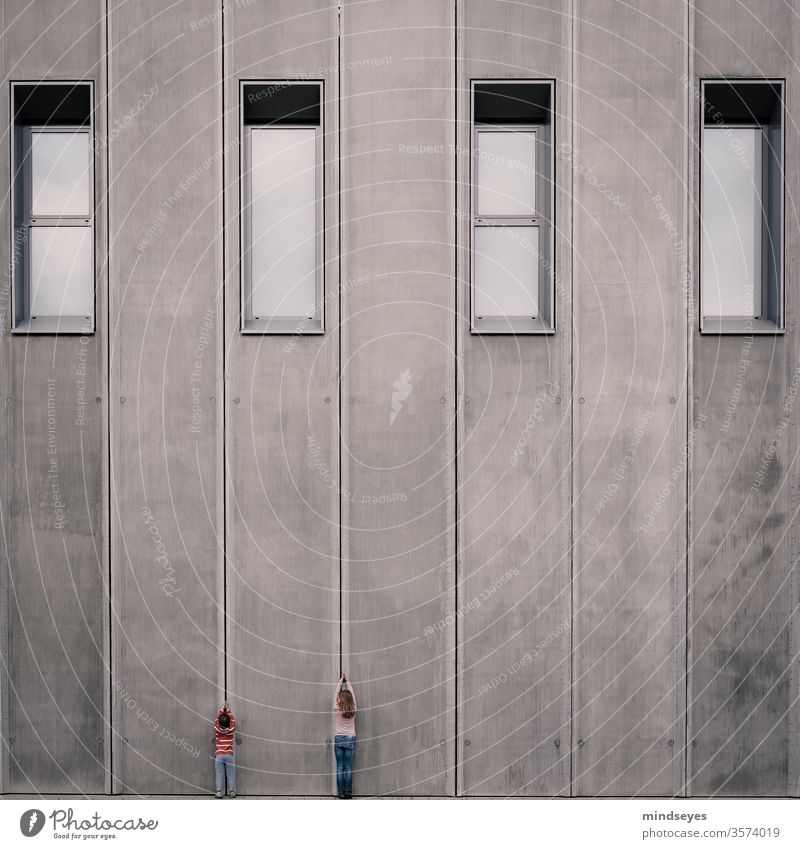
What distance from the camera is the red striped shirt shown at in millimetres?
10133

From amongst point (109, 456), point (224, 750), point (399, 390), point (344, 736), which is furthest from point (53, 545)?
point (399, 390)

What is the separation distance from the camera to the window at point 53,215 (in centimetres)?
1072

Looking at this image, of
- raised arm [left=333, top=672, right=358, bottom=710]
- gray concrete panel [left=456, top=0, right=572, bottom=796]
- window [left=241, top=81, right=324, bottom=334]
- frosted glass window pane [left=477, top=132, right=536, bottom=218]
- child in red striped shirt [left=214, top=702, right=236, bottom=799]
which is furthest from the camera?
frosted glass window pane [left=477, top=132, right=536, bottom=218]

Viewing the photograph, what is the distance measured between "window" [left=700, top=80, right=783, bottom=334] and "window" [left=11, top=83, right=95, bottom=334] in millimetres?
8576

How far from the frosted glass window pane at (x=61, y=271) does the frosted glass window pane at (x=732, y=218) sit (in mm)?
8612

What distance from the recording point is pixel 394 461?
34.2ft

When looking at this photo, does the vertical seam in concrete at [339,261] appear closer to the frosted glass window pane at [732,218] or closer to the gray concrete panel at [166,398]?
the gray concrete panel at [166,398]

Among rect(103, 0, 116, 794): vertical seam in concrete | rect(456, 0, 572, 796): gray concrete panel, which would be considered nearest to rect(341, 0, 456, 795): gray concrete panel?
rect(456, 0, 572, 796): gray concrete panel

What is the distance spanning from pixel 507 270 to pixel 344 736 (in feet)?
21.8

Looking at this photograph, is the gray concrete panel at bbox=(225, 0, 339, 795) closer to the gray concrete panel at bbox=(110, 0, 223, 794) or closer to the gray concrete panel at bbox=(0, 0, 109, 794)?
the gray concrete panel at bbox=(110, 0, 223, 794)

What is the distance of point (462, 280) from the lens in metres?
A: 10.4

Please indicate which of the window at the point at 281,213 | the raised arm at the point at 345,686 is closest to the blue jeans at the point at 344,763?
the raised arm at the point at 345,686

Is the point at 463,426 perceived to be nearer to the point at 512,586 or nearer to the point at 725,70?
the point at 512,586

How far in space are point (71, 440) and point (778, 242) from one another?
10.1 metres
